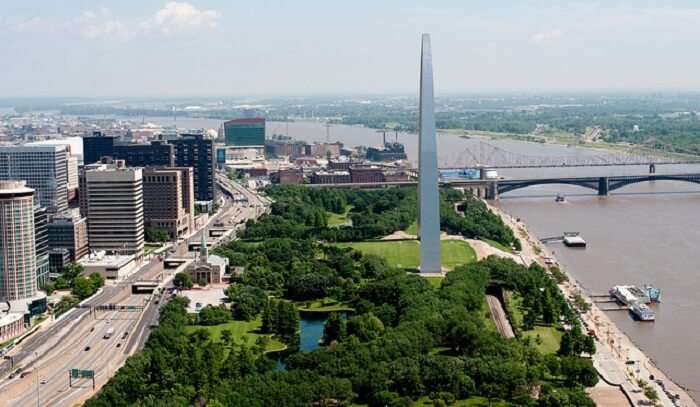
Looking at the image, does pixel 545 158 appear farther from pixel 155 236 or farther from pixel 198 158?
pixel 155 236

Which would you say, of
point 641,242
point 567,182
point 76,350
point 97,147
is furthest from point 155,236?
point 567,182

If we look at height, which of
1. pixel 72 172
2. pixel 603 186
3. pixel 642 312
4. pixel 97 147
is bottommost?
pixel 642 312

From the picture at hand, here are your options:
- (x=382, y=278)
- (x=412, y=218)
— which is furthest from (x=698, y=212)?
(x=382, y=278)

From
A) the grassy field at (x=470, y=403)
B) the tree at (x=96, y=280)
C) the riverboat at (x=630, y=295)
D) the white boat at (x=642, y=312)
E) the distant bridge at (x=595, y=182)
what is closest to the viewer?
the grassy field at (x=470, y=403)

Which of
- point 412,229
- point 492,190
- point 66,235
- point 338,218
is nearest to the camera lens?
point 66,235

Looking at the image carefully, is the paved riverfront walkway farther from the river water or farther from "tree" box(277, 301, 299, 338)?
"tree" box(277, 301, 299, 338)

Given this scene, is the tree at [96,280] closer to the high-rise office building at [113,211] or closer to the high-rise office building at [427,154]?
the high-rise office building at [113,211]

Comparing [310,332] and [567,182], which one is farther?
[567,182]

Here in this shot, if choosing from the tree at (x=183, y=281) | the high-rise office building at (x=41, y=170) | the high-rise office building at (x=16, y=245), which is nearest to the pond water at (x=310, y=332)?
the tree at (x=183, y=281)

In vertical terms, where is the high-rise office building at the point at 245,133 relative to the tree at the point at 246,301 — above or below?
above
